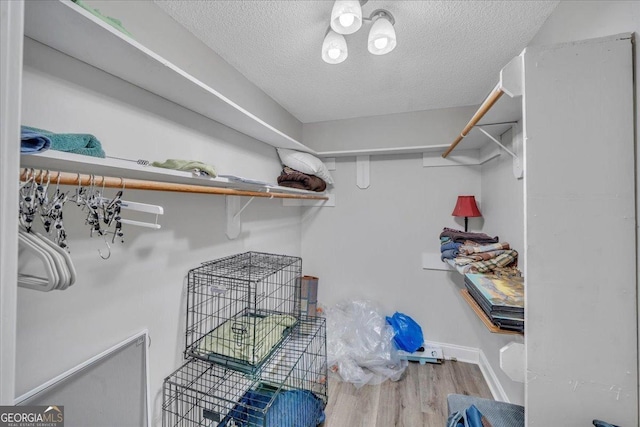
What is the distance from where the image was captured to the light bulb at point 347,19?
108 cm

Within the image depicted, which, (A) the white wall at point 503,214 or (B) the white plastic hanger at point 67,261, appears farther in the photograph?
(A) the white wall at point 503,214

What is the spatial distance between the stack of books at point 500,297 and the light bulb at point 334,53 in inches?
52.6

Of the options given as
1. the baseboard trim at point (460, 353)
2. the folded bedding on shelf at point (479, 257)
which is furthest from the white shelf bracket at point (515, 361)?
the baseboard trim at point (460, 353)

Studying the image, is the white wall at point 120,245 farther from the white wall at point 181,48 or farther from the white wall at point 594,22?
the white wall at point 594,22

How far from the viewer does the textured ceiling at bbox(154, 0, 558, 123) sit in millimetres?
1217

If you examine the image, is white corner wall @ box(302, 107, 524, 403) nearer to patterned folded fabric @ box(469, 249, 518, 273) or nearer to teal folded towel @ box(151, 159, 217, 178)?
patterned folded fabric @ box(469, 249, 518, 273)

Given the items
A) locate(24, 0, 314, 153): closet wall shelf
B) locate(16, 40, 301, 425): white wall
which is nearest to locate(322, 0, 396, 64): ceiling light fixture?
locate(24, 0, 314, 153): closet wall shelf

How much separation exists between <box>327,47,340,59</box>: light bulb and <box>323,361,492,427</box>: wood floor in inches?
84.9

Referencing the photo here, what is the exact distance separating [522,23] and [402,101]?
962mm

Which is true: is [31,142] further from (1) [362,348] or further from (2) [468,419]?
(1) [362,348]

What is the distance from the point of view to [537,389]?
842mm

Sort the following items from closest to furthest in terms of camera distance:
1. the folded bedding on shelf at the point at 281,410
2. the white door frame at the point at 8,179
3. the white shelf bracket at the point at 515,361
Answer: the white door frame at the point at 8,179 < the white shelf bracket at the point at 515,361 < the folded bedding on shelf at the point at 281,410

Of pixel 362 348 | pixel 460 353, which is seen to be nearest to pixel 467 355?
pixel 460 353

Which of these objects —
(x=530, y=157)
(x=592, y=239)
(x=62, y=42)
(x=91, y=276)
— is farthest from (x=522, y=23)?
(x=91, y=276)
